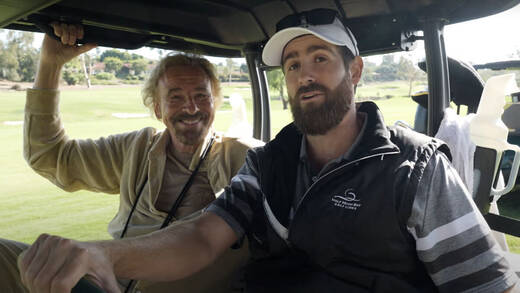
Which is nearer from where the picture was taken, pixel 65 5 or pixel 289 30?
pixel 289 30

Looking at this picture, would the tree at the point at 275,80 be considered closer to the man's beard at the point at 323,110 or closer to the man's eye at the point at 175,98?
the man's eye at the point at 175,98

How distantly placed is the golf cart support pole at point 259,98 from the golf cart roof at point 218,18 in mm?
245

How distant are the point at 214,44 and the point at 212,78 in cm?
21

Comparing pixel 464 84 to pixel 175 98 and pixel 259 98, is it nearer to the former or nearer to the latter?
pixel 259 98

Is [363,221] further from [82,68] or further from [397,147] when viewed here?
[82,68]

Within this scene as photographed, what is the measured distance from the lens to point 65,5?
1772mm

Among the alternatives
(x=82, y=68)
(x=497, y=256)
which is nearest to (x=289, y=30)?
(x=497, y=256)

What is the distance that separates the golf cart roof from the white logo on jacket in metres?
0.93

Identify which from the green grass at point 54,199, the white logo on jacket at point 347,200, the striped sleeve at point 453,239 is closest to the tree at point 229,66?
the green grass at point 54,199

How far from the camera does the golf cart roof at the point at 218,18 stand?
5.80 feet

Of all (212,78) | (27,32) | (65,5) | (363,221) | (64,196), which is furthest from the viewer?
(64,196)

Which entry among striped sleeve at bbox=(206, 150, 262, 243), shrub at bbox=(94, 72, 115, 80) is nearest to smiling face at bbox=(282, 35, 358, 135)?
striped sleeve at bbox=(206, 150, 262, 243)

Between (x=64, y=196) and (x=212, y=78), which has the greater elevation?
(x=212, y=78)

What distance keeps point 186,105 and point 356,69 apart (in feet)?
3.41
